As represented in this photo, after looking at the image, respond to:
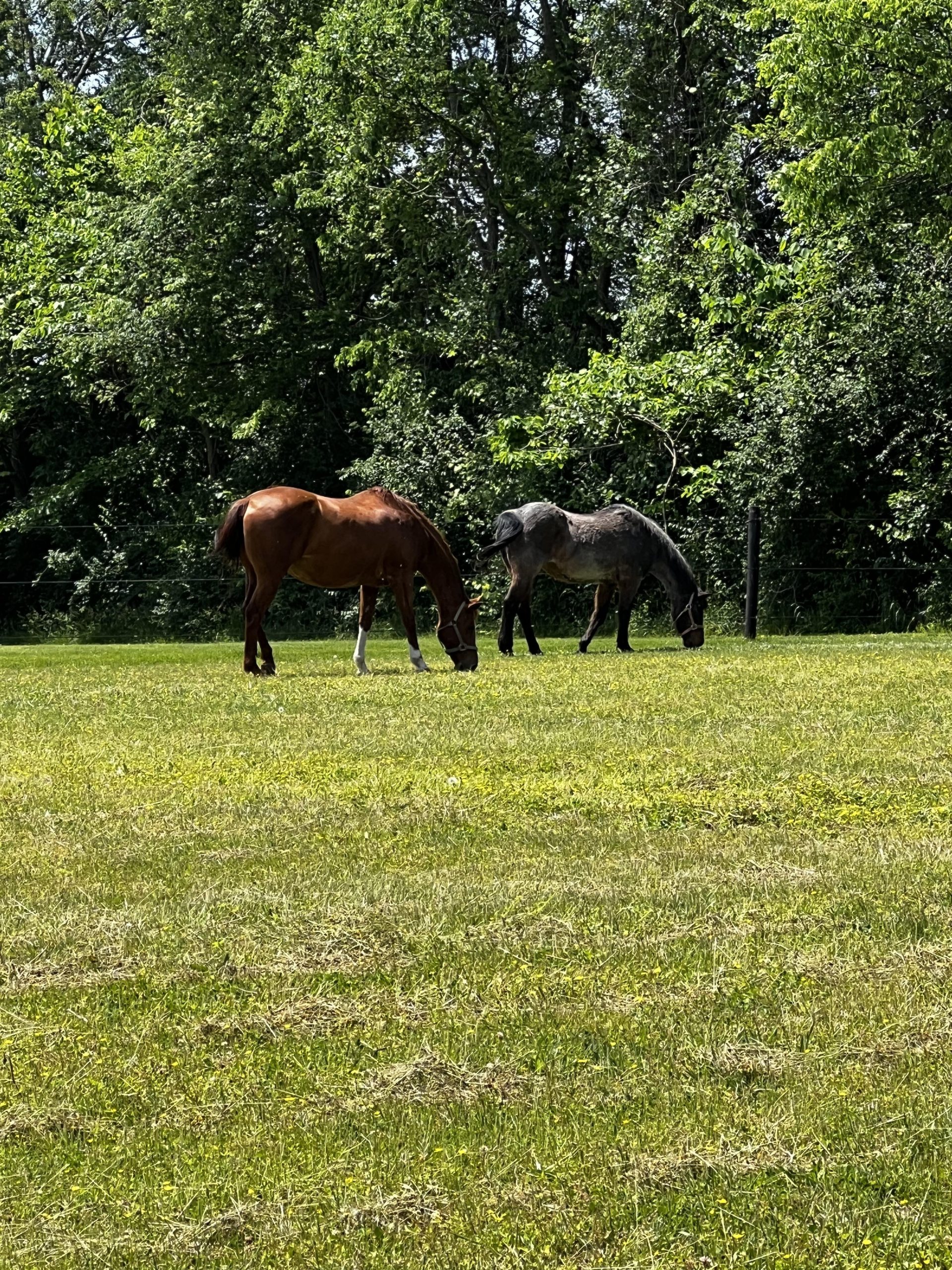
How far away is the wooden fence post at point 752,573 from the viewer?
2073 centimetres

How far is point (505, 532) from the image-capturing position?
20.0 m

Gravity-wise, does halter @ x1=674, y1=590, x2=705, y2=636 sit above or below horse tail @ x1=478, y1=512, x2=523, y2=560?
below

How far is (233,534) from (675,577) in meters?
6.61

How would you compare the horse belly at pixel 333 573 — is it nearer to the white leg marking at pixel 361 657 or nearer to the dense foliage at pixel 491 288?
the white leg marking at pixel 361 657

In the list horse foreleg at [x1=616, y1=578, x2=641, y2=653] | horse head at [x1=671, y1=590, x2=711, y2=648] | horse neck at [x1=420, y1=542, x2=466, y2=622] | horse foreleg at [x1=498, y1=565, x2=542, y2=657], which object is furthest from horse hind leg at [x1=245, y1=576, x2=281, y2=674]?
horse head at [x1=671, y1=590, x2=711, y2=648]

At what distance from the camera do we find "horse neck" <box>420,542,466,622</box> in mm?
17328

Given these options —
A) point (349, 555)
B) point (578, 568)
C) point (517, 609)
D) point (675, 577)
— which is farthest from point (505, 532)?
point (349, 555)

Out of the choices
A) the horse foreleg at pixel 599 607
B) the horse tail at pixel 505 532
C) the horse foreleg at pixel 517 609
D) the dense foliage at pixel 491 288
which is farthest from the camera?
the dense foliage at pixel 491 288

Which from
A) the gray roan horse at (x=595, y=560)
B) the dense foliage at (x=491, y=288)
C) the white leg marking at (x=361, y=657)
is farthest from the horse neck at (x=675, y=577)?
the dense foliage at (x=491, y=288)

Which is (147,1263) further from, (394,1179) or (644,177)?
(644,177)

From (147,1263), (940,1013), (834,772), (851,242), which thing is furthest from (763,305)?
(147,1263)

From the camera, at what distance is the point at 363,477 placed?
31.4 metres

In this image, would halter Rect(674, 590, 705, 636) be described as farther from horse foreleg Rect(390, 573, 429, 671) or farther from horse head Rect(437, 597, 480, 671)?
horse foreleg Rect(390, 573, 429, 671)

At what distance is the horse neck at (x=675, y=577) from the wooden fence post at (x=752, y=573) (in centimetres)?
83
